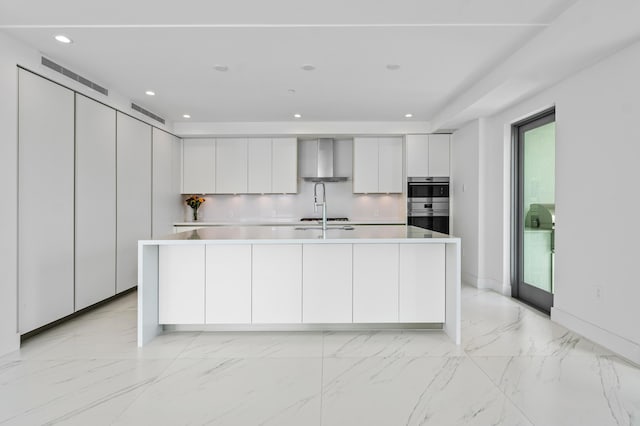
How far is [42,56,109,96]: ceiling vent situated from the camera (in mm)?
3242

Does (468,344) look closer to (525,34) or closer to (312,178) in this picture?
(525,34)

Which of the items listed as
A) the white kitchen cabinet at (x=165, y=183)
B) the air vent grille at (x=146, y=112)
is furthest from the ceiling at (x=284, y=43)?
the white kitchen cabinet at (x=165, y=183)

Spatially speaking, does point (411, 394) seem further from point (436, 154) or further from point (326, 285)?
point (436, 154)

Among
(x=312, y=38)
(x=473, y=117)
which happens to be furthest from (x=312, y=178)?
(x=312, y=38)

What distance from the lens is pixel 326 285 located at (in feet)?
10.3

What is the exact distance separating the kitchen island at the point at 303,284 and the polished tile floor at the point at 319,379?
193 millimetres

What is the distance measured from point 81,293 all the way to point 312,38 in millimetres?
3537

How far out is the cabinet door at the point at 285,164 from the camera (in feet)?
20.4

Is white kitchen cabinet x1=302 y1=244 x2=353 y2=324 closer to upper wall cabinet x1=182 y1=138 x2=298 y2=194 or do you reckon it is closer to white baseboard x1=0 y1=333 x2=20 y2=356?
white baseboard x1=0 y1=333 x2=20 y2=356

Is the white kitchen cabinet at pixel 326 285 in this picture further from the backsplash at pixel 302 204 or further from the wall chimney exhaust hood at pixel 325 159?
the backsplash at pixel 302 204

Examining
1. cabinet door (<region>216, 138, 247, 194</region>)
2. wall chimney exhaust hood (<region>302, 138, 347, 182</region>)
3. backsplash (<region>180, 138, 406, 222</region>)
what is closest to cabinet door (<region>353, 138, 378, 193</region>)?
wall chimney exhaust hood (<region>302, 138, 347, 182</region>)

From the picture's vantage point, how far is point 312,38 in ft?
9.53

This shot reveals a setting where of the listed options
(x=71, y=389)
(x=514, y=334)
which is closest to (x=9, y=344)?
(x=71, y=389)

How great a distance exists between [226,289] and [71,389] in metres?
1.27
